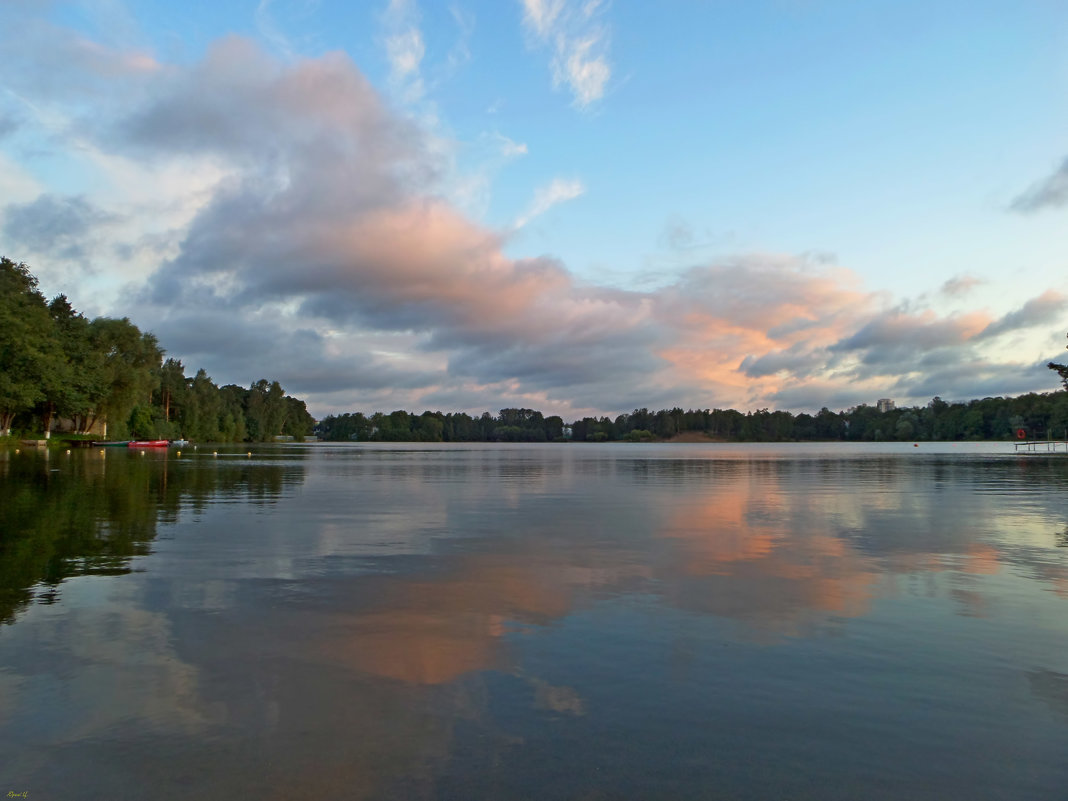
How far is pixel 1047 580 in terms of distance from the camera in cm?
1330

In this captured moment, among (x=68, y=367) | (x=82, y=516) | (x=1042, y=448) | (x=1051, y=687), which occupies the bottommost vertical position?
(x=1051, y=687)

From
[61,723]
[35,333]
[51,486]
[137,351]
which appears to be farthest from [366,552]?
[137,351]

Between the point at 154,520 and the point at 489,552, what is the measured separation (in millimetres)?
11360

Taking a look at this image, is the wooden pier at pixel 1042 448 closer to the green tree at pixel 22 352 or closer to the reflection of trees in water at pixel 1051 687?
the reflection of trees in water at pixel 1051 687

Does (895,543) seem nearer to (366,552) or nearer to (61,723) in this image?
(366,552)

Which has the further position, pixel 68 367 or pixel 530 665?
pixel 68 367

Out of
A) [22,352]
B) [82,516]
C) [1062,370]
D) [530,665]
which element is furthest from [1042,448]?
[22,352]

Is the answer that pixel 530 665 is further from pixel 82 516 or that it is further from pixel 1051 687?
pixel 82 516

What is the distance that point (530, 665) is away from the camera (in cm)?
828

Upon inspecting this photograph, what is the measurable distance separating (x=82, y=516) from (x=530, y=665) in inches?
732

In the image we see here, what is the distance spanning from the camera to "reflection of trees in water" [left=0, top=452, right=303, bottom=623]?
43.2 ft

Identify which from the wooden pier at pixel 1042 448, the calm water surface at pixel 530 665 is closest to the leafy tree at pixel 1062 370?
the wooden pier at pixel 1042 448

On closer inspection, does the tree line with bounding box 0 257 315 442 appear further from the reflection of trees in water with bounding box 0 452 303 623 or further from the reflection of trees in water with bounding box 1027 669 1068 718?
the reflection of trees in water with bounding box 1027 669 1068 718

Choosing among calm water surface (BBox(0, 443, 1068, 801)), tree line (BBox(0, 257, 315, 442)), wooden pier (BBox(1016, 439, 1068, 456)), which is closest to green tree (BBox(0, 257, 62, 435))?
tree line (BBox(0, 257, 315, 442))
